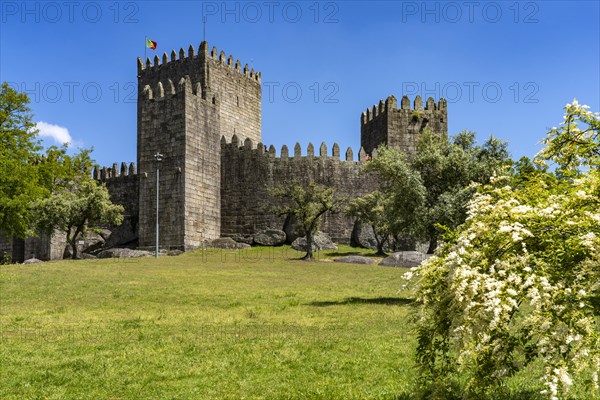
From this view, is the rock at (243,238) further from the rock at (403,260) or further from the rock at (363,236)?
the rock at (403,260)

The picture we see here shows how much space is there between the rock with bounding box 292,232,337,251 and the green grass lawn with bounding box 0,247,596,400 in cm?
1551

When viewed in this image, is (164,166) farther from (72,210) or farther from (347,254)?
(347,254)

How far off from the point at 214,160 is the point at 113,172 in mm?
10634

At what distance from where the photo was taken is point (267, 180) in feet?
167

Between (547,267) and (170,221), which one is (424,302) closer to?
(547,267)

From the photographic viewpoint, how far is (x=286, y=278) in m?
30.1

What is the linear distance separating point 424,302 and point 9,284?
23205mm

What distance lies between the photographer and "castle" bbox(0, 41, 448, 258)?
4644cm

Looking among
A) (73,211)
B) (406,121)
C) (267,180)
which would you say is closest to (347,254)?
(267,180)

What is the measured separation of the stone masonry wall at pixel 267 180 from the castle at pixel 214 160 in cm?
7

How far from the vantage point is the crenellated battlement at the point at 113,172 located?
5491cm

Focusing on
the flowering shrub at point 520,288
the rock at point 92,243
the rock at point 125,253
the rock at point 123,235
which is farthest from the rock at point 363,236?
the flowering shrub at point 520,288

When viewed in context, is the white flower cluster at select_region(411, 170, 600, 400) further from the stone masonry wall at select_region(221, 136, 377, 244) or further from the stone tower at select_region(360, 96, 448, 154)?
the stone tower at select_region(360, 96, 448, 154)

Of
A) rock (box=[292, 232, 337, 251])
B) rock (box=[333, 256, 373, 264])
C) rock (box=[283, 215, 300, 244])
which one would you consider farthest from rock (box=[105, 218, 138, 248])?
rock (box=[333, 256, 373, 264])
